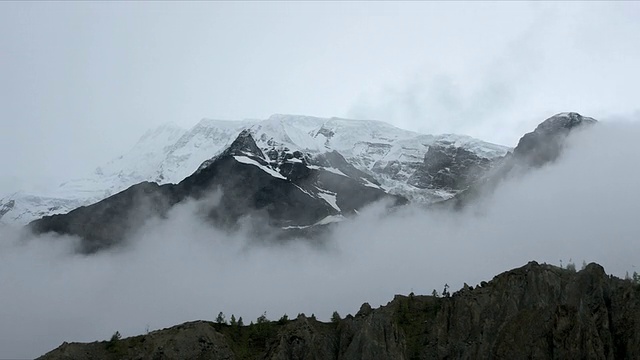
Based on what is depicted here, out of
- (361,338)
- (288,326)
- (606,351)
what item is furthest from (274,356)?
(606,351)

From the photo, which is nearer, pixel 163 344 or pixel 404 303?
pixel 163 344

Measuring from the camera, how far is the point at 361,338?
143250 mm

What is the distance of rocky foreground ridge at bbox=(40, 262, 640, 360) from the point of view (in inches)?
4721

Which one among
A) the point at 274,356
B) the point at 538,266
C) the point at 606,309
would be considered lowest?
the point at 274,356

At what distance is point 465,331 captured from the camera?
142750mm

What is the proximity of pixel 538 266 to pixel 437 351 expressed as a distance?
2979cm

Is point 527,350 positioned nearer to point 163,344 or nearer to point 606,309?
point 606,309

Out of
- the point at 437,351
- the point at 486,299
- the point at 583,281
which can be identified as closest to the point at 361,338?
the point at 437,351

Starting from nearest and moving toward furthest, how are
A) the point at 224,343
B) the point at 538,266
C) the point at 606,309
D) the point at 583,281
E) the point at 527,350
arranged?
the point at 527,350
the point at 606,309
the point at 583,281
the point at 538,266
the point at 224,343

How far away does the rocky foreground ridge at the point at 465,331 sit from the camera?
393 feet

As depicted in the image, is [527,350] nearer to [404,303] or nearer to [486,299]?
[486,299]

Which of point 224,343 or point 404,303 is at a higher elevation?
point 404,303

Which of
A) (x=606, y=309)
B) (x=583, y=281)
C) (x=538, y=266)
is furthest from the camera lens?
(x=538, y=266)

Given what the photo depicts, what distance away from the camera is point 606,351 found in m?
120
